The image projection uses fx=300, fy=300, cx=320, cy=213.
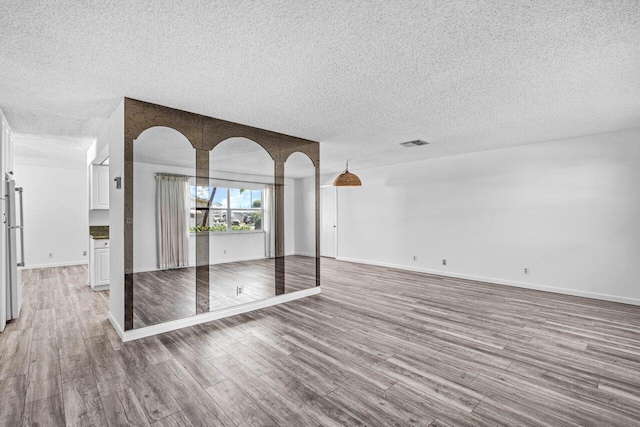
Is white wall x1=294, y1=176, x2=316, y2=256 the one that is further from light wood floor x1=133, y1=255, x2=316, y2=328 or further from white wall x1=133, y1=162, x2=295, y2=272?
white wall x1=133, y1=162, x2=295, y2=272

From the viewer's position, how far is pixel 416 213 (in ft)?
23.0

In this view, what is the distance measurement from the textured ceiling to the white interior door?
16.7ft

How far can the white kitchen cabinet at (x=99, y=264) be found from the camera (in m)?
5.24

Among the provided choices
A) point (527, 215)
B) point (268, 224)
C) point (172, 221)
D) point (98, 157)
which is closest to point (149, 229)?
point (172, 221)

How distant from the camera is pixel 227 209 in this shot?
27.6ft

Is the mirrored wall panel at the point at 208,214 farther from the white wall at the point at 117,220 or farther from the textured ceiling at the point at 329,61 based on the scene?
the textured ceiling at the point at 329,61

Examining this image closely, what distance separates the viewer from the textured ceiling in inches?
73.6

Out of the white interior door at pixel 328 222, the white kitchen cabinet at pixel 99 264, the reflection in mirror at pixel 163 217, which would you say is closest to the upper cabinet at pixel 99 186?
the reflection in mirror at pixel 163 217

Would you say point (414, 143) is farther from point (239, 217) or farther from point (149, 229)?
point (149, 229)

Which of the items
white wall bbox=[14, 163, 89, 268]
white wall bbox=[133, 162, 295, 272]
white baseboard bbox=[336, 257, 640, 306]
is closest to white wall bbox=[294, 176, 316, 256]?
white wall bbox=[133, 162, 295, 272]

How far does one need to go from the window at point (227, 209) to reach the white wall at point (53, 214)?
308 cm

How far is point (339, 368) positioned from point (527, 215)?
15.6ft

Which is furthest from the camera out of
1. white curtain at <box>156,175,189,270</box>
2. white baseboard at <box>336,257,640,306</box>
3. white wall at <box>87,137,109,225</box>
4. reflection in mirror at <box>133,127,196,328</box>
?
white curtain at <box>156,175,189,270</box>

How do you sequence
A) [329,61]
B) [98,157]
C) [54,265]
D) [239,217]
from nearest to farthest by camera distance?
Answer: [329,61], [98,157], [54,265], [239,217]
